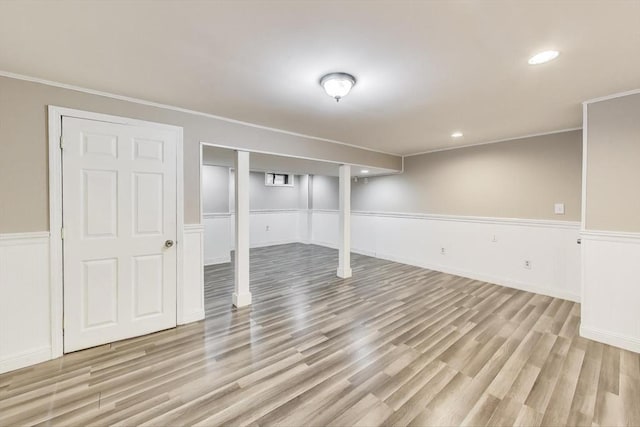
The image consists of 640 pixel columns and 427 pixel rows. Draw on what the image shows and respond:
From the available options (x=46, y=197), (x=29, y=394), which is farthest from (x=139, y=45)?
(x=29, y=394)

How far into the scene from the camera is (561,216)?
153 inches

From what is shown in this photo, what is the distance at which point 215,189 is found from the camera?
608cm

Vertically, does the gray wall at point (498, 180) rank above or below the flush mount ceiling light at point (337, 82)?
below

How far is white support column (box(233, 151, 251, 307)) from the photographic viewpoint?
3.43 meters

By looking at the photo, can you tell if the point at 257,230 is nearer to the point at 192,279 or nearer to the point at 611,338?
the point at 192,279

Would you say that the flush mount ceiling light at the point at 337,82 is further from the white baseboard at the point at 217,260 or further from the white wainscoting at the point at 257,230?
the white baseboard at the point at 217,260

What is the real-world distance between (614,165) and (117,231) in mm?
4828

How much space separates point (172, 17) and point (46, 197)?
6.46 feet

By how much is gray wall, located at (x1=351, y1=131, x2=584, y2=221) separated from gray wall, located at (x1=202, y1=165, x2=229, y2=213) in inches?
149

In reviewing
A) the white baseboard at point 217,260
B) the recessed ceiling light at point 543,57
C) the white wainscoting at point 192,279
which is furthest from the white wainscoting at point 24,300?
the recessed ceiling light at point 543,57

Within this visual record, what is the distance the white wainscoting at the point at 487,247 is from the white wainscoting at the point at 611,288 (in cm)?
130

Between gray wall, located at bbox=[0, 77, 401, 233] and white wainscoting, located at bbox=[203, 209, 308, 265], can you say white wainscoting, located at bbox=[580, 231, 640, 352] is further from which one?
white wainscoting, located at bbox=[203, 209, 308, 265]

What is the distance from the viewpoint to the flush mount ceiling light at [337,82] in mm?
2096

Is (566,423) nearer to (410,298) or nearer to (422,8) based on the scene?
(410,298)
